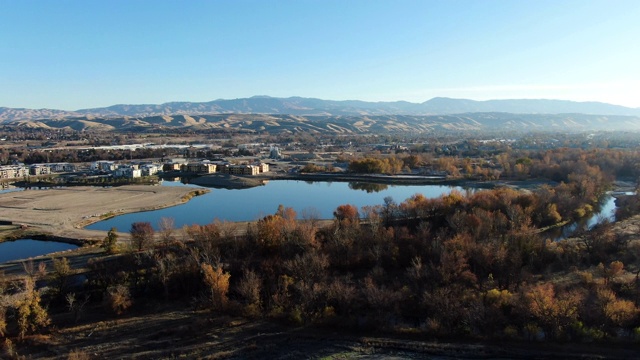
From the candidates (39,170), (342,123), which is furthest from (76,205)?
(342,123)

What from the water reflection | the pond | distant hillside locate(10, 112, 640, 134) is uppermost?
distant hillside locate(10, 112, 640, 134)

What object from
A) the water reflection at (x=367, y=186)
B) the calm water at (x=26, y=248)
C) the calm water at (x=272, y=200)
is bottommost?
the calm water at (x=26, y=248)

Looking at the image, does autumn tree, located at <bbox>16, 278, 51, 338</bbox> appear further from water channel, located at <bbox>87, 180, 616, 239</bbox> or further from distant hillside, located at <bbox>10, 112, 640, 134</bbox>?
distant hillside, located at <bbox>10, 112, 640, 134</bbox>

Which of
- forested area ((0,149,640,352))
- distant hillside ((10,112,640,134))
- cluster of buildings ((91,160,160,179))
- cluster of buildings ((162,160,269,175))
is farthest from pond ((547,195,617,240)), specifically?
distant hillside ((10,112,640,134))

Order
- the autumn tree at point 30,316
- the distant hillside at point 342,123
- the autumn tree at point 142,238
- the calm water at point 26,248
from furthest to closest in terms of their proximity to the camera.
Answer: the distant hillside at point 342,123
the calm water at point 26,248
the autumn tree at point 142,238
the autumn tree at point 30,316

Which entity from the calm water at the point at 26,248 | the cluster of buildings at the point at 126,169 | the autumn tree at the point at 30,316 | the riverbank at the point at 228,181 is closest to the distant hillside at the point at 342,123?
the cluster of buildings at the point at 126,169

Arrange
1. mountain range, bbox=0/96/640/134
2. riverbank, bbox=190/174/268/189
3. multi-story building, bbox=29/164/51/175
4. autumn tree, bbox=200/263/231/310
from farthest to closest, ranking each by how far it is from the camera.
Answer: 1. mountain range, bbox=0/96/640/134
2. multi-story building, bbox=29/164/51/175
3. riverbank, bbox=190/174/268/189
4. autumn tree, bbox=200/263/231/310

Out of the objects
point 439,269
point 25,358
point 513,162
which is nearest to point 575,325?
point 439,269

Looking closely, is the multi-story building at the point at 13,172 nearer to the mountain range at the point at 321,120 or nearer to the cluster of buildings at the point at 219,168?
the cluster of buildings at the point at 219,168
